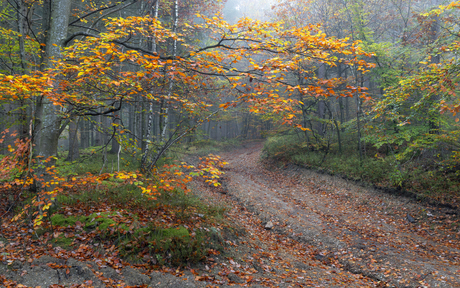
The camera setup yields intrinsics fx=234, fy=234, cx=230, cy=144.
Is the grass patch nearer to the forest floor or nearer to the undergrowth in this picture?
the forest floor

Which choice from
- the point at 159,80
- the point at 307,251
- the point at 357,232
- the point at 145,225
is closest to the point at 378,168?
the point at 357,232

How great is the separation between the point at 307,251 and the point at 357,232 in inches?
77.5

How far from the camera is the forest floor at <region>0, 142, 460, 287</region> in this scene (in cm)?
389

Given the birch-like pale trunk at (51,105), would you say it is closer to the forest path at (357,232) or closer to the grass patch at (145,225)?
the grass patch at (145,225)

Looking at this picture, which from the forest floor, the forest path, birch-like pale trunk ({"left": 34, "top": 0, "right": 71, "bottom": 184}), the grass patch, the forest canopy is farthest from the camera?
the forest path

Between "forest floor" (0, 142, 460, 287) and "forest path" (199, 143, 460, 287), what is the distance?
0.08 ft

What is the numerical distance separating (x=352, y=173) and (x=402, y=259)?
6.39m

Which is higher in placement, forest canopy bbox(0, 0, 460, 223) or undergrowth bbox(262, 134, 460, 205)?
forest canopy bbox(0, 0, 460, 223)

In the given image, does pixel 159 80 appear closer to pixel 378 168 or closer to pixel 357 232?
pixel 357 232

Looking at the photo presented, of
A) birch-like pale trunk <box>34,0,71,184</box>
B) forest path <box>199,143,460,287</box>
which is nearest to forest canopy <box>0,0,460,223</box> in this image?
birch-like pale trunk <box>34,0,71,184</box>

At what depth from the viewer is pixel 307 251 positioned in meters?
6.84

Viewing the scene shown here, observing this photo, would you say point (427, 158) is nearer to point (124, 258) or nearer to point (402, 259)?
point (402, 259)

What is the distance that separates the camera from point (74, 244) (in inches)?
178

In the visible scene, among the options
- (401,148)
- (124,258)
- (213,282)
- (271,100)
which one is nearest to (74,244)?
(124,258)
